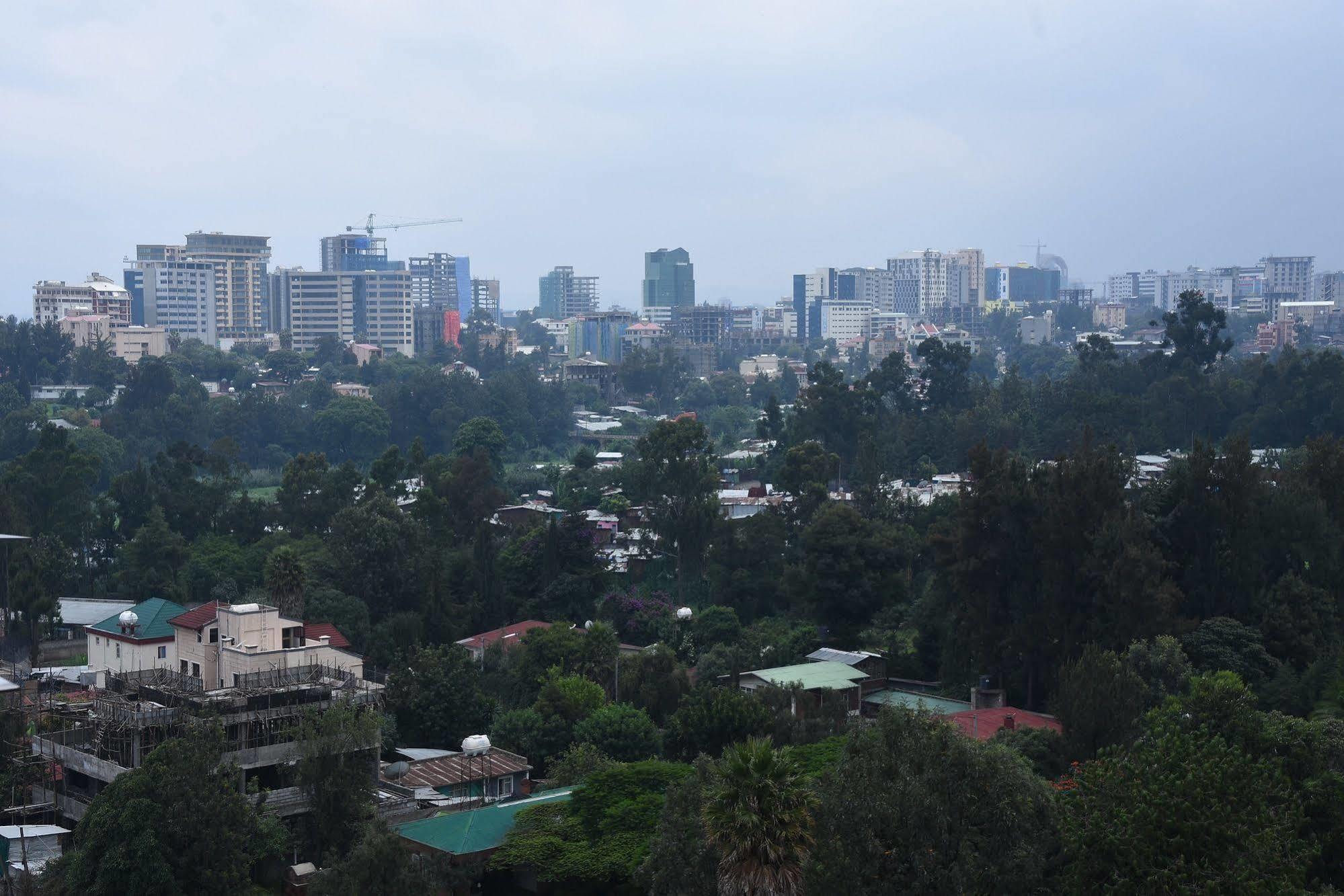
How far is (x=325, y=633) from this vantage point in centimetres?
2631

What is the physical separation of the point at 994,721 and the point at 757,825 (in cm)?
1037

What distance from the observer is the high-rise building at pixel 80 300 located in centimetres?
8662

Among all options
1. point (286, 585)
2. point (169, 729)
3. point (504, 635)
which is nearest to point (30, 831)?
point (169, 729)

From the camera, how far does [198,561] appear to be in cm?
3272

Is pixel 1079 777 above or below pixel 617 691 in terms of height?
above

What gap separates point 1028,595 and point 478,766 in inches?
364

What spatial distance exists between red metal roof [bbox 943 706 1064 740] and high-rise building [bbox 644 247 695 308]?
128156 millimetres

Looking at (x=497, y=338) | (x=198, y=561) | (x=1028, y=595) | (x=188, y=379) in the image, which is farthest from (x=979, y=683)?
(x=497, y=338)

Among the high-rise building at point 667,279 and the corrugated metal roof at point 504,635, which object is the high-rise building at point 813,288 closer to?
the high-rise building at point 667,279

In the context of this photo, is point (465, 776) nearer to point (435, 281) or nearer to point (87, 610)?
point (87, 610)

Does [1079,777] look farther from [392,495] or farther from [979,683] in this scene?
[392,495]

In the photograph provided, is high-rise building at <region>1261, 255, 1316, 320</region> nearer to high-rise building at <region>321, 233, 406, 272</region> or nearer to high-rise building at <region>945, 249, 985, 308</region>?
high-rise building at <region>945, 249, 985, 308</region>

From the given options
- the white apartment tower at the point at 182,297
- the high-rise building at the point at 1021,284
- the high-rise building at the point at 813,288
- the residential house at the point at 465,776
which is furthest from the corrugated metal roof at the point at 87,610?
the high-rise building at the point at 1021,284

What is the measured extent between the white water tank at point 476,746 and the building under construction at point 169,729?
1.30m
